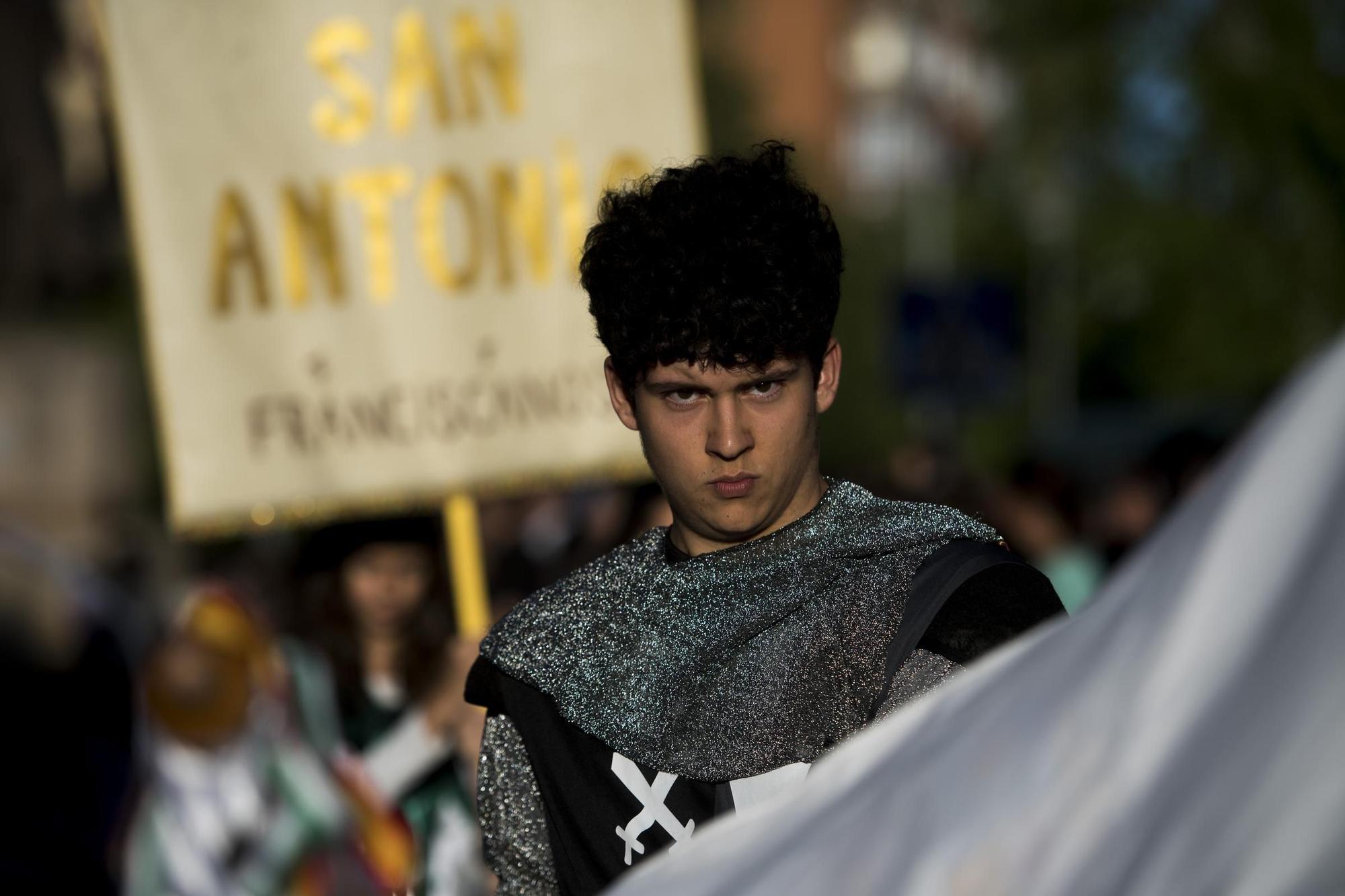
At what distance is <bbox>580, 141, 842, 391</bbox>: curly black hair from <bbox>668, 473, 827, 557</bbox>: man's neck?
144 mm

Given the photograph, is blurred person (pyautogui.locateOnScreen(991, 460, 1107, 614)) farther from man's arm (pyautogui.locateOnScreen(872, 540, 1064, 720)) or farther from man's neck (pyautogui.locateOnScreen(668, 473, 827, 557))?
man's arm (pyautogui.locateOnScreen(872, 540, 1064, 720))

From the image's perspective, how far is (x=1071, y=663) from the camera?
1510 mm

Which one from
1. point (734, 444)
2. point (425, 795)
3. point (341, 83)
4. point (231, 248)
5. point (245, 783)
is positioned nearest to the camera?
point (734, 444)

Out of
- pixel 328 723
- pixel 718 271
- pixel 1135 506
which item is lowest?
pixel 1135 506

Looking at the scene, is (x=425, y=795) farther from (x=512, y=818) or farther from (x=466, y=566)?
(x=512, y=818)

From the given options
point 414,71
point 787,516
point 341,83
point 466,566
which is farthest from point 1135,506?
point 787,516

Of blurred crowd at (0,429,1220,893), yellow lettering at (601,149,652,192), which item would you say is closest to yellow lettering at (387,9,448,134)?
yellow lettering at (601,149,652,192)

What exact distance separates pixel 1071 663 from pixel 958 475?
9506 millimetres

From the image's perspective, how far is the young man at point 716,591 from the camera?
2223 mm

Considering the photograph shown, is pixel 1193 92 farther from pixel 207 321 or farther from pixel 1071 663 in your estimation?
pixel 1071 663

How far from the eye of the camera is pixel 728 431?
239 centimetres

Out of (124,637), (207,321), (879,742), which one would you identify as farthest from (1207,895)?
(124,637)

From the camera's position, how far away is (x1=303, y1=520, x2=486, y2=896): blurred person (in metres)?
5.05

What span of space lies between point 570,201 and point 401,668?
4.60 ft
